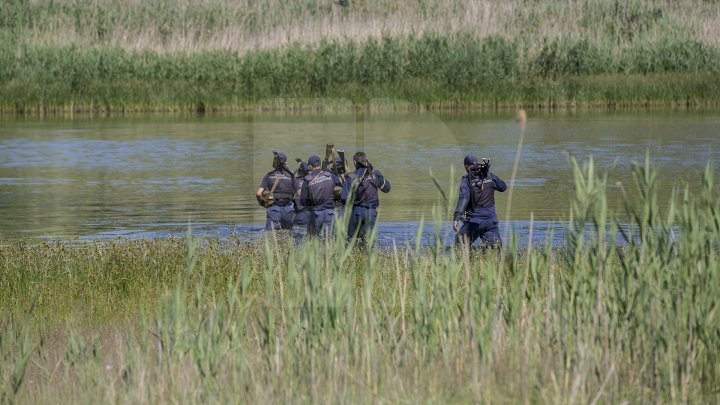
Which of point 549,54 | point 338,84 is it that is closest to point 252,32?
point 338,84

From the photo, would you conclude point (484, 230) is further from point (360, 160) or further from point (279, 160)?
point (279, 160)

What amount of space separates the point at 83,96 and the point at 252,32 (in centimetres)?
790

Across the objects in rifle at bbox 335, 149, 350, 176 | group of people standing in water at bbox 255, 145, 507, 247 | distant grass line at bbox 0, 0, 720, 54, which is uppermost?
distant grass line at bbox 0, 0, 720, 54

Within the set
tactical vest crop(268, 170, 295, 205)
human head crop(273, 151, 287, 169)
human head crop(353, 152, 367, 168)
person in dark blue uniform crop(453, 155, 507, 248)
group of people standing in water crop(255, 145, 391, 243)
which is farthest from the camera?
tactical vest crop(268, 170, 295, 205)

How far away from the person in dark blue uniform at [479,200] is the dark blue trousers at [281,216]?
3206 millimetres

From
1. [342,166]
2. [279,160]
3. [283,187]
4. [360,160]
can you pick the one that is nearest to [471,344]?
[360,160]

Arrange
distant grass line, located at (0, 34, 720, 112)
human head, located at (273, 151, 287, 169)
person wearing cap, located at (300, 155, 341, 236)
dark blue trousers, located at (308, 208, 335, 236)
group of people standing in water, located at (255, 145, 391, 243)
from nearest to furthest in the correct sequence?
1. group of people standing in water, located at (255, 145, 391, 243)
2. dark blue trousers, located at (308, 208, 335, 236)
3. person wearing cap, located at (300, 155, 341, 236)
4. human head, located at (273, 151, 287, 169)
5. distant grass line, located at (0, 34, 720, 112)

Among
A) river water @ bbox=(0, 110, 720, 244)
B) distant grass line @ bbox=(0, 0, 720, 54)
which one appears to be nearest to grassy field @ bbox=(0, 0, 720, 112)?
distant grass line @ bbox=(0, 0, 720, 54)

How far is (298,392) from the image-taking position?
24.4 feet

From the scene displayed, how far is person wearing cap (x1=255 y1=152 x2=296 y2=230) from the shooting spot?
18281 millimetres

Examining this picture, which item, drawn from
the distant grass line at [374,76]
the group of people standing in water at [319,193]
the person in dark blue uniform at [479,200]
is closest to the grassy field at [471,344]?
the person in dark blue uniform at [479,200]

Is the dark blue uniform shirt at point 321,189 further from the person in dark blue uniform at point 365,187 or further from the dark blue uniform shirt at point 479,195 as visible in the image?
the dark blue uniform shirt at point 479,195

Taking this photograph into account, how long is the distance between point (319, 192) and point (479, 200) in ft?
8.10

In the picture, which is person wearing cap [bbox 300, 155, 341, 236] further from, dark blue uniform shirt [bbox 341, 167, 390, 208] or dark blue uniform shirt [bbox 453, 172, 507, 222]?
dark blue uniform shirt [bbox 453, 172, 507, 222]
